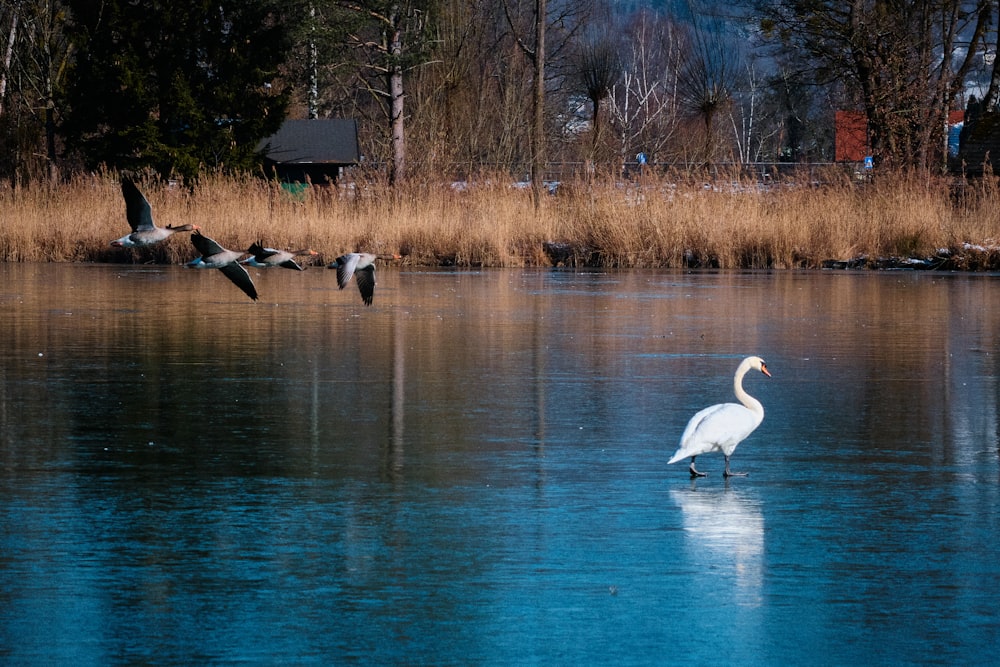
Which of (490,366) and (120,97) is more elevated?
(120,97)

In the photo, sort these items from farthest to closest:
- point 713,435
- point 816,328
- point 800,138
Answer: point 800,138, point 816,328, point 713,435

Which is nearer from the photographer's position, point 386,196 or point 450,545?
point 450,545

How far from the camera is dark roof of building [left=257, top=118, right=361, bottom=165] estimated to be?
57.2m

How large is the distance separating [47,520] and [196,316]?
10688 mm

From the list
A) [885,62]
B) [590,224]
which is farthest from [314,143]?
[590,224]

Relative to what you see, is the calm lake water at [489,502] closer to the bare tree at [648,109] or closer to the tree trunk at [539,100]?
the tree trunk at [539,100]

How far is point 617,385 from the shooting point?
11156 mm

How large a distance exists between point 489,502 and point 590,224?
2255 centimetres

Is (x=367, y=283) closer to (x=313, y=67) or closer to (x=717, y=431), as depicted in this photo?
(x=717, y=431)

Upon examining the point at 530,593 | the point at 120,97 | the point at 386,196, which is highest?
the point at 120,97

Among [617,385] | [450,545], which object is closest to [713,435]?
[450,545]

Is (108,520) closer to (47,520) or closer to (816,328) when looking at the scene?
(47,520)

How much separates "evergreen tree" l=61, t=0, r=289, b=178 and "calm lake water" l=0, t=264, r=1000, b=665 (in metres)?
31.0

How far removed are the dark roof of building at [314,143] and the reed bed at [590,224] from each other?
25.9 m
